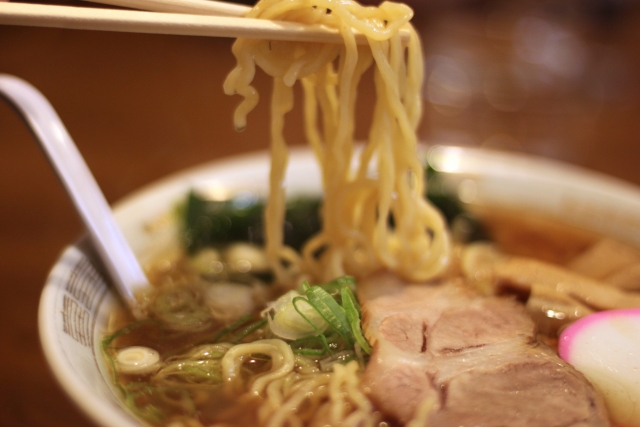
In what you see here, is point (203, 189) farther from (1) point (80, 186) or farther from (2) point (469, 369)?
(2) point (469, 369)

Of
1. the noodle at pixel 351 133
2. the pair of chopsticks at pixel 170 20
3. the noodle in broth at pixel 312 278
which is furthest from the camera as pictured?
the noodle at pixel 351 133

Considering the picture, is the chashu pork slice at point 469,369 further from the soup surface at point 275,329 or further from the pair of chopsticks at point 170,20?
the pair of chopsticks at point 170,20

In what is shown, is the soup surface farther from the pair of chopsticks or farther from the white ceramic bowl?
the pair of chopsticks

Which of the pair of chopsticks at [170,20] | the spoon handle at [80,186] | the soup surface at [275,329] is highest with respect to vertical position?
the pair of chopsticks at [170,20]

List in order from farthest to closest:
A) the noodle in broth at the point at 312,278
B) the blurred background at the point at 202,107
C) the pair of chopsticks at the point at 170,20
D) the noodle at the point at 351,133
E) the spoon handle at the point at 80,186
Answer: the blurred background at the point at 202,107
the spoon handle at the point at 80,186
the noodle at the point at 351,133
the noodle in broth at the point at 312,278
the pair of chopsticks at the point at 170,20

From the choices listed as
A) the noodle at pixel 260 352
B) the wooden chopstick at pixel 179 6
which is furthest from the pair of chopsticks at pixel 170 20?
the noodle at pixel 260 352

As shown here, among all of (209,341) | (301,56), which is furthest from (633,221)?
(209,341)
